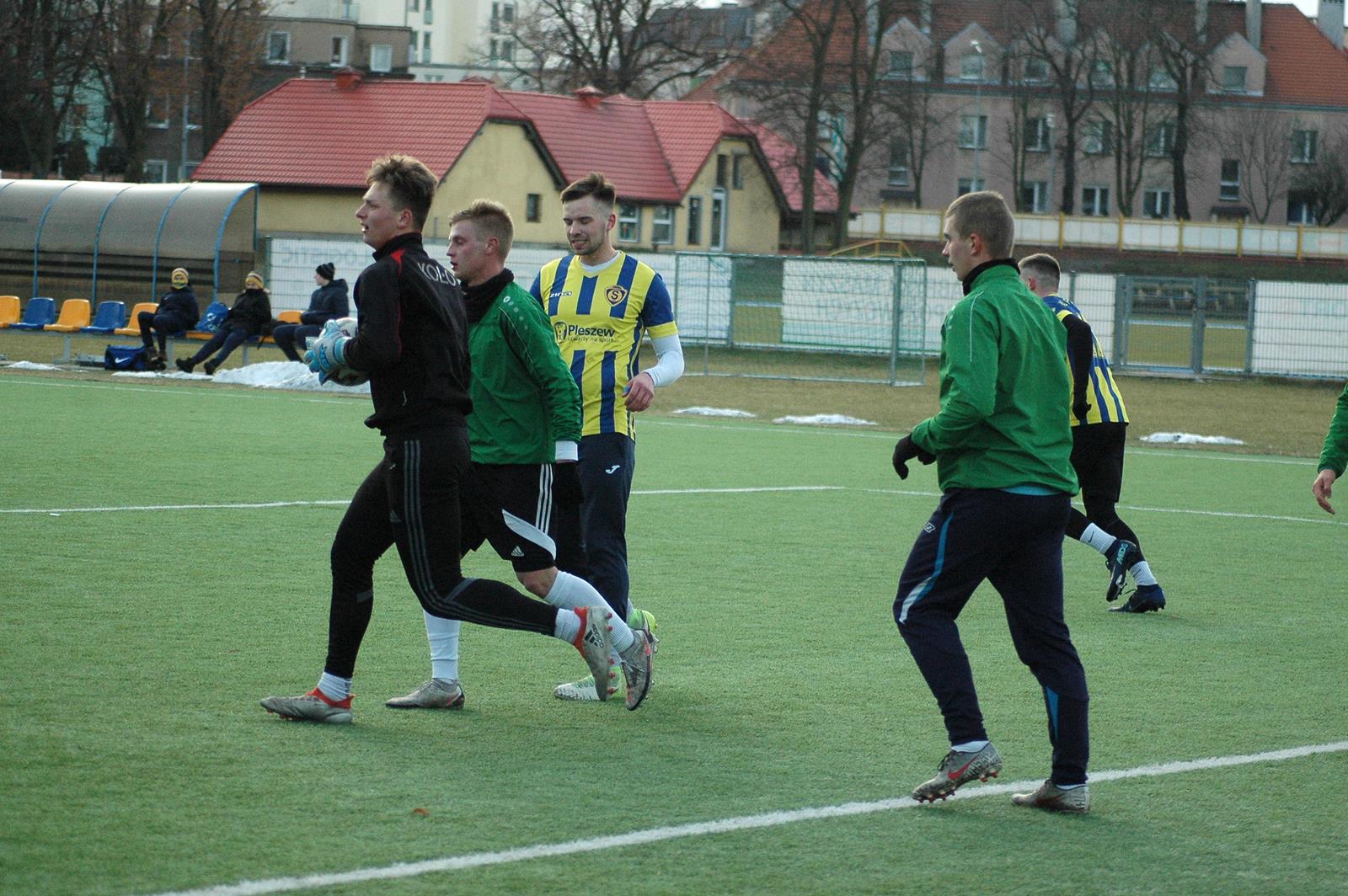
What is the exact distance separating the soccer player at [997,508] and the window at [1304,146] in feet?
266

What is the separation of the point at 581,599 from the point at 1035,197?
269 feet

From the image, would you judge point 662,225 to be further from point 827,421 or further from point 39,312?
point 827,421

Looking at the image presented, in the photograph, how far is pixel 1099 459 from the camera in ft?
31.3

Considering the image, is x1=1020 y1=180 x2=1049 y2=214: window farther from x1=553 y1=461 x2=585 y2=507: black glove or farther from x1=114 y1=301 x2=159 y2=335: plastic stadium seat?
Result: x1=553 y1=461 x2=585 y2=507: black glove

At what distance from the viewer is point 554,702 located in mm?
6516

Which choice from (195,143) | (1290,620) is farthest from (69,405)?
(195,143)

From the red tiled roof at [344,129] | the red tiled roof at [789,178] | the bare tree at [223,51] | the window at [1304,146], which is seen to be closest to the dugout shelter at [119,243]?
the red tiled roof at [344,129]

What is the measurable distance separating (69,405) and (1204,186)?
71461mm

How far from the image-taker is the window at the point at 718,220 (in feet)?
198

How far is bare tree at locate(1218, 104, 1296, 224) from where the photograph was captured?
76.9 metres

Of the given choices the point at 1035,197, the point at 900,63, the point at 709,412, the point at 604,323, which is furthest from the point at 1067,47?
the point at 604,323

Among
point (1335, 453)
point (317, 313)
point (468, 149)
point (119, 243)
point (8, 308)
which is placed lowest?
point (1335, 453)

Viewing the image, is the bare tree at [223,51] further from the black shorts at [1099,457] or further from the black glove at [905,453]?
the black glove at [905,453]

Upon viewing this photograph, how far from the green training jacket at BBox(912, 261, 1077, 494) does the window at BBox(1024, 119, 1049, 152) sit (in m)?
76.4
